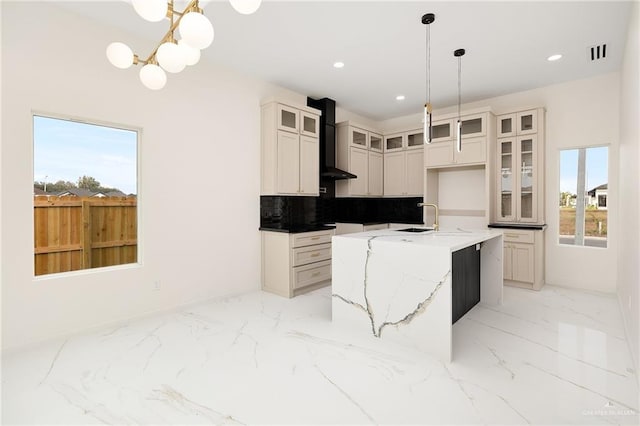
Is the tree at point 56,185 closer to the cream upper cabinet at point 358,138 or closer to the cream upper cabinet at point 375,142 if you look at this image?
the cream upper cabinet at point 358,138

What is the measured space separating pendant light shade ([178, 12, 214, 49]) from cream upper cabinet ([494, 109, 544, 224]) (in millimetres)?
4482

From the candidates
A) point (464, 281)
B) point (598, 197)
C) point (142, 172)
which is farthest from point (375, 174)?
point (142, 172)

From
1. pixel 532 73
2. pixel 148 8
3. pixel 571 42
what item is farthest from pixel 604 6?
pixel 148 8

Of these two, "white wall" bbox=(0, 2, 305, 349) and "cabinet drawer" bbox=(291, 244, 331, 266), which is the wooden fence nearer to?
"white wall" bbox=(0, 2, 305, 349)

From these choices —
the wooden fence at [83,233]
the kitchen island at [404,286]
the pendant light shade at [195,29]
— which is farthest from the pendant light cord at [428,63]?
the wooden fence at [83,233]

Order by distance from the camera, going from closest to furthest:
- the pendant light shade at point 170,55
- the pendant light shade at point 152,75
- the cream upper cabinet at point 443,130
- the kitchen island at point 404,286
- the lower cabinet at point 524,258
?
the pendant light shade at point 170,55
the pendant light shade at point 152,75
the kitchen island at point 404,286
the lower cabinet at point 524,258
the cream upper cabinet at point 443,130

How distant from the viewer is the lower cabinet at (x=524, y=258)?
4.20 meters

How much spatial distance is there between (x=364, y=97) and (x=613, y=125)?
125 inches

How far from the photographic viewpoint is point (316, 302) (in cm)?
378

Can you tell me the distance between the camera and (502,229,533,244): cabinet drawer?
4.26 m

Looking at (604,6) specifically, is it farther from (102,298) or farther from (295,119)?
(102,298)

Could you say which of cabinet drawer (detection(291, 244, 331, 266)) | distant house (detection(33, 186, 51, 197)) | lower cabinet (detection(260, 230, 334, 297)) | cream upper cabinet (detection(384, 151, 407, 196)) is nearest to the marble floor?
lower cabinet (detection(260, 230, 334, 297))

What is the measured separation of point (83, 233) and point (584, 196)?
592 cm

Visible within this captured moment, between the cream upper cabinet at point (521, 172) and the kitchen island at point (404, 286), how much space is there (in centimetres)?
174
